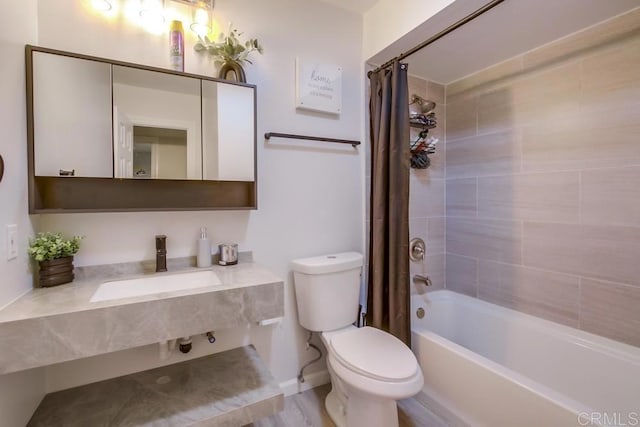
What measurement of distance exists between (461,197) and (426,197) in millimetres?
273

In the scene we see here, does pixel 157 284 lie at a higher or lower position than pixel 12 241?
lower

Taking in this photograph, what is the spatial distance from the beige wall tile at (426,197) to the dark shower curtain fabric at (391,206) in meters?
0.58

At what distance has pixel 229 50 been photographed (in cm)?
148

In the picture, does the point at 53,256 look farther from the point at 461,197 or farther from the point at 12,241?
the point at 461,197

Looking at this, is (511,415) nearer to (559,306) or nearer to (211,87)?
(559,306)

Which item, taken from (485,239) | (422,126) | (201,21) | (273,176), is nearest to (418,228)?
(485,239)

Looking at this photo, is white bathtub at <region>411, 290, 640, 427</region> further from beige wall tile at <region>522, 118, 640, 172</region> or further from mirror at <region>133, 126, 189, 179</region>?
mirror at <region>133, 126, 189, 179</region>

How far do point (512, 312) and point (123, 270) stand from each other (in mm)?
2369

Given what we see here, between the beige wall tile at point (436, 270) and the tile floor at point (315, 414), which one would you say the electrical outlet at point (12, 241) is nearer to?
the tile floor at point (315, 414)

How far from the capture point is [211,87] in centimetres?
147

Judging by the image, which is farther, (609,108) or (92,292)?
(609,108)

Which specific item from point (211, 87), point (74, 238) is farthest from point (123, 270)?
point (211, 87)

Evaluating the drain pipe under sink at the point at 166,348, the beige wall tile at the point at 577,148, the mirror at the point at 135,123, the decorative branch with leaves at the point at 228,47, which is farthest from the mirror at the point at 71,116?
the beige wall tile at the point at 577,148

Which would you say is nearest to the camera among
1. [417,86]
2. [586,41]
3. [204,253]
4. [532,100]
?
[204,253]
